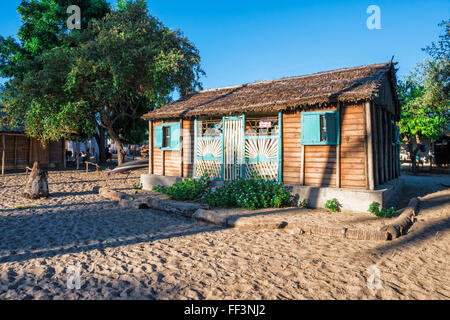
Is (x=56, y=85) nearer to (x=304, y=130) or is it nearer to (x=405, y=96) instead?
(x=304, y=130)

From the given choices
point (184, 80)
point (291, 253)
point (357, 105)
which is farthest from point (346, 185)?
point (184, 80)

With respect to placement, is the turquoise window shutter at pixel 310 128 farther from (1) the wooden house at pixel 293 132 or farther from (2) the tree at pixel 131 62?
(2) the tree at pixel 131 62

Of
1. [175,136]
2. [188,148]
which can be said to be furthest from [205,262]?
[175,136]

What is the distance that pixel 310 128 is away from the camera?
28.8ft

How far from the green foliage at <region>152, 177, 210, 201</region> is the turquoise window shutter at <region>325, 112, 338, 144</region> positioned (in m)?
4.80

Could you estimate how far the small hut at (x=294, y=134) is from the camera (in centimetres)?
827

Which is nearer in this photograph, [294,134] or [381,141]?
[294,134]

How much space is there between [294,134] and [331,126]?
1.23 m

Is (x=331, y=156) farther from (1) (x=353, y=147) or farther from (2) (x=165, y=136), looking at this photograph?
(2) (x=165, y=136)

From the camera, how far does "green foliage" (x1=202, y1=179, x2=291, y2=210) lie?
859 centimetres

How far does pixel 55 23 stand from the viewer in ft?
64.4

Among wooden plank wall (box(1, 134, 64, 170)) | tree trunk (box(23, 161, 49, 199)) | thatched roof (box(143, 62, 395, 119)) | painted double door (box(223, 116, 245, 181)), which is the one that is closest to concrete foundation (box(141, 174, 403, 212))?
painted double door (box(223, 116, 245, 181))

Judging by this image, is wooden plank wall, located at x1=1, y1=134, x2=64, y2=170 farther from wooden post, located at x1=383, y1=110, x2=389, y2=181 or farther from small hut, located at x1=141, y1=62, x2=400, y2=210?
wooden post, located at x1=383, y1=110, x2=389, y2=181

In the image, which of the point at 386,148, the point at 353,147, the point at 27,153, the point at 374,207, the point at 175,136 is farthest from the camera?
the point at 27,153
